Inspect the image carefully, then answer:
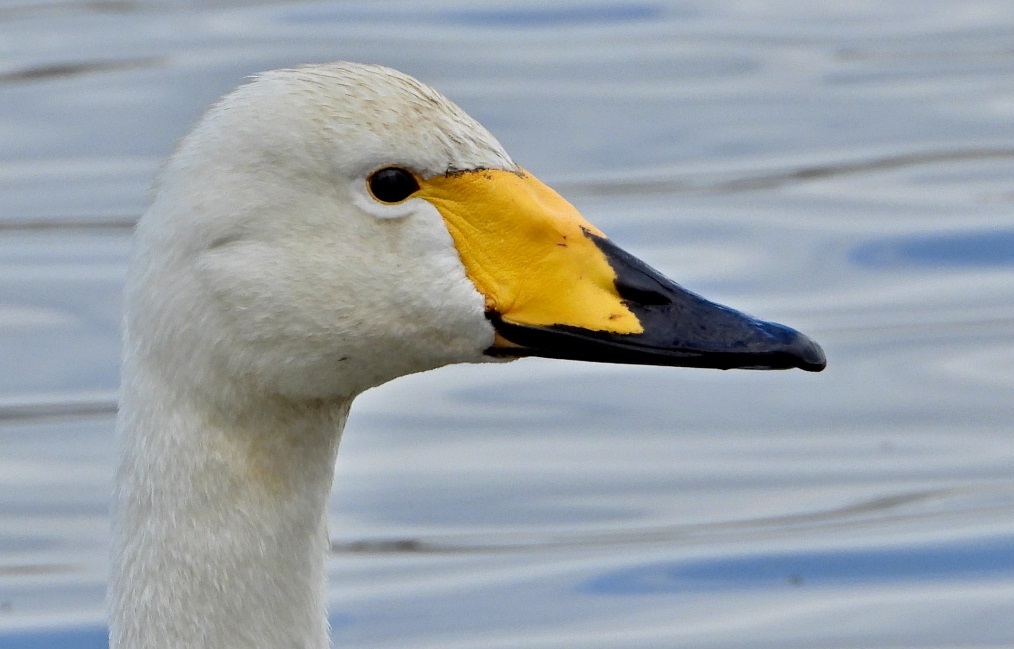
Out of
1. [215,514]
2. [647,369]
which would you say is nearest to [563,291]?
[215,514]

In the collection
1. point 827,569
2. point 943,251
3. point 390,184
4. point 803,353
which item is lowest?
point 803,353

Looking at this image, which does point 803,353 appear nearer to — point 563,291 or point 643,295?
point 643,295

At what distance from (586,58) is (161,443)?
26.9 ft

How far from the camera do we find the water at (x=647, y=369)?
7.49 metres

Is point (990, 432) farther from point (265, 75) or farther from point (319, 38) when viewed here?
point (319, 38)

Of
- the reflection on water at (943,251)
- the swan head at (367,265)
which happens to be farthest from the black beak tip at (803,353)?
the reflection on water at (943,251)

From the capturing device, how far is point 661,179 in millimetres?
11070

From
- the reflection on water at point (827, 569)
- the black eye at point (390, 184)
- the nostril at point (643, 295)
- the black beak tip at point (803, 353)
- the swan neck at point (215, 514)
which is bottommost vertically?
the swan neck at point (215, 514)

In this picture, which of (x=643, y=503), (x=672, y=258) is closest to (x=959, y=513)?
(x=643, y=503)

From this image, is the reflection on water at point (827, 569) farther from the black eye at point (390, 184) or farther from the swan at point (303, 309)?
the black eye at point (390, 184)

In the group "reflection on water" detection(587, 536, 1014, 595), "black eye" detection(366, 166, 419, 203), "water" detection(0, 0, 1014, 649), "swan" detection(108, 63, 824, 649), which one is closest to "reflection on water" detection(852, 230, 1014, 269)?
"water" detection(0, 0, 1014, 649)

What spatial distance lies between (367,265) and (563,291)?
0.41 meters

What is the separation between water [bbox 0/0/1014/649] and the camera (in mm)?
7492

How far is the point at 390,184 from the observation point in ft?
15.5
